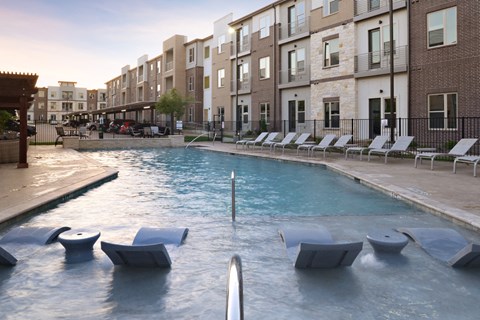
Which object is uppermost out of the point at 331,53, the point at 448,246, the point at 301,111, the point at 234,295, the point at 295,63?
the point at 295,63

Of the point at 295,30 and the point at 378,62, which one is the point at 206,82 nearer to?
the point at 295,30

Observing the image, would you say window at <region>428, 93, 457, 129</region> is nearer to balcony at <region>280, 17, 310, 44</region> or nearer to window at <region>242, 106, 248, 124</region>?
balcony at <region>280, 17, 310, 44</region>

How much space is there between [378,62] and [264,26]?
1232 centimetres

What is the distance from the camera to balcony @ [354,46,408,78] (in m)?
21.3

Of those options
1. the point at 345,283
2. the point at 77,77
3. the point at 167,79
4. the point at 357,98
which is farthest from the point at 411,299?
the point at 77,77

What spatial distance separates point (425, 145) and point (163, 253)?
17.7 m

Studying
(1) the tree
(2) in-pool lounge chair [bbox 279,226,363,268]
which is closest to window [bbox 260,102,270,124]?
(1) the tree

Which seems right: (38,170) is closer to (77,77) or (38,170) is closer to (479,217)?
(479,217)

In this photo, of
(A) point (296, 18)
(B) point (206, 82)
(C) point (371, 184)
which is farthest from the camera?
(B) point (206, 82)

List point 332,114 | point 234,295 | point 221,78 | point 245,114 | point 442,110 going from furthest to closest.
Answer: point 221,78
point 245,114
point 332,114
point 442,110
point 234,295

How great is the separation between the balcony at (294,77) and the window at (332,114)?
2.55 metres

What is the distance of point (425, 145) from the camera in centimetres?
1953

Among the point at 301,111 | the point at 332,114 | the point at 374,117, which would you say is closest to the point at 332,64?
the point at 332,114

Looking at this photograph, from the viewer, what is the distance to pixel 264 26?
1283 inches
